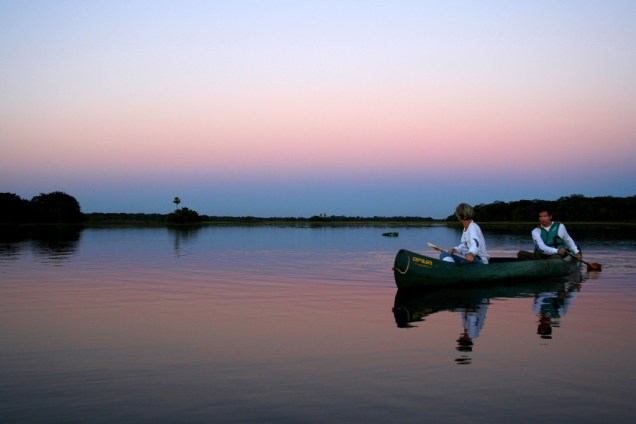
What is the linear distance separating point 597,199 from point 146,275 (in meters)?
135

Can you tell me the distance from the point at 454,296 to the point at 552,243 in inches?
263

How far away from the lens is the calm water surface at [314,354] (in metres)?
6.73

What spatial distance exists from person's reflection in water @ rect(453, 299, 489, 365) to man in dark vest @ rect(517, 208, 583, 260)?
6.33 metres

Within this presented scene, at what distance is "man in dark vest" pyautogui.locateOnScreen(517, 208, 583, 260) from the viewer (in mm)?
20984

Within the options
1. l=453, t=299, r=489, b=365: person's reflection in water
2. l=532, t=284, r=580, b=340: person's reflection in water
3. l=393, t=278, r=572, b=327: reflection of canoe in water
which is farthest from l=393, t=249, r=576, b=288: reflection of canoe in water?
l=453, t=299, r=489, b=365: person's reflection in water

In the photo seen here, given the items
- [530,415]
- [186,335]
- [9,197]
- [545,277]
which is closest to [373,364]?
[530,415]

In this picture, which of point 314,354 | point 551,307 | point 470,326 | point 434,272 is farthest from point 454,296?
point 314,354

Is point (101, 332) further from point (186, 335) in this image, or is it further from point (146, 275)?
point (146, 275)

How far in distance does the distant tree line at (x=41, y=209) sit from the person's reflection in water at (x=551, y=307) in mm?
123721

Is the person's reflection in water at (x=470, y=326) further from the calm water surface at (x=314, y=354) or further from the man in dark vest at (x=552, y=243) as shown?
the man in dark vest at (x=552, y=243)

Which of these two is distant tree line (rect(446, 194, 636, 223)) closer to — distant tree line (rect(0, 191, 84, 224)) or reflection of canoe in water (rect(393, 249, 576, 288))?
distant tree line (rect(0, 191, 84, 224))

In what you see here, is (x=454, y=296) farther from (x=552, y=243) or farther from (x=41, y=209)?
(x=41, y=209)

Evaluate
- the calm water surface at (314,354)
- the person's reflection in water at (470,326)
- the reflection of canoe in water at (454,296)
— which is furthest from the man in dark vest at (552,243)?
the person's reflection in water at (470,326)

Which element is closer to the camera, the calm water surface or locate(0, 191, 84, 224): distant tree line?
the calm water surface
